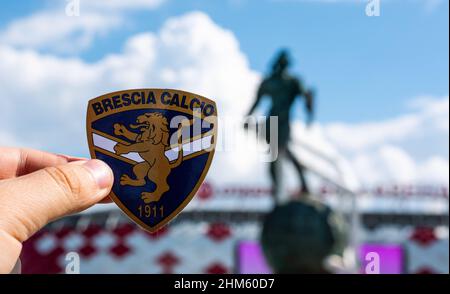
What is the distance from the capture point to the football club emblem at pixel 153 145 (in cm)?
179

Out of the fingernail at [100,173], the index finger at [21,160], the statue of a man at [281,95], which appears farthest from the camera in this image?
the statue of a man at [281,95]

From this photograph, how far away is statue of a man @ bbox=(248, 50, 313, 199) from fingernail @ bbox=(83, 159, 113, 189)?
3.88 meters

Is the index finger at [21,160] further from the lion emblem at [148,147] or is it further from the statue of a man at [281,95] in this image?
the statue of a man at [281,95]

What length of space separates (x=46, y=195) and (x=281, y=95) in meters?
4.30

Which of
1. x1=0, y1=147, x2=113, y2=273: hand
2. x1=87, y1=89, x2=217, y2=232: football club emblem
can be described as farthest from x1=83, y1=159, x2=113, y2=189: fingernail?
x1=87, y1=89, x2=217, y2=232: football club emblem

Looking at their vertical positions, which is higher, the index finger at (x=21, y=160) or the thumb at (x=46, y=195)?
the index finger at (x=21, y=160)

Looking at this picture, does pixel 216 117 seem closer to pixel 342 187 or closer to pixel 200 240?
pixel 342 187

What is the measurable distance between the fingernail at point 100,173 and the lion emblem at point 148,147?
0.93 feet

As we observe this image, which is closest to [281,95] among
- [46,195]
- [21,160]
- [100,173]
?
[21,160]

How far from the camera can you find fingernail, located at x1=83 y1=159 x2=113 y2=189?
145 cm

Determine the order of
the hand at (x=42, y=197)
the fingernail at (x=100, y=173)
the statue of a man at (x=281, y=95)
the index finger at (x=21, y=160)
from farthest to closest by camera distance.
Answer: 1. the statue of a man at (x=281, y=95)
2. the index finger at (x=21, y=160)
3. the fingernail at (x=100, y=173)
4. the hand at (x=42, y=197)

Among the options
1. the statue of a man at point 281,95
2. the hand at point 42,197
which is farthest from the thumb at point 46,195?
the statue of a man at point 281,95
